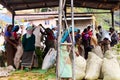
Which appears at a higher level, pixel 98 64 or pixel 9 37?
pixel 9 37

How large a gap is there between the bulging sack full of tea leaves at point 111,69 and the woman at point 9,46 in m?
3.34

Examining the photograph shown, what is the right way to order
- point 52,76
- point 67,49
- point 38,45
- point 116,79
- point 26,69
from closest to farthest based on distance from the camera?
point 116,79, point 67,49, point 52,76, point 26,69, point 38,45

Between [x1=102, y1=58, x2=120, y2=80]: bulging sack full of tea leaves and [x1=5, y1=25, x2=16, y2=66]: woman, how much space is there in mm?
3343

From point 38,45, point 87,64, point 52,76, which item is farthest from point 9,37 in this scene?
point 87,64

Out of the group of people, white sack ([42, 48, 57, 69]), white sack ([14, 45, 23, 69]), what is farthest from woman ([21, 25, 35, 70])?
white sack ([42, 48, 57, 69])

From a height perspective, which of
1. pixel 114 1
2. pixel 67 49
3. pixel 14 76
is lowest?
pixel 14 76

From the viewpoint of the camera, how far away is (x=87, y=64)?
7727 mm

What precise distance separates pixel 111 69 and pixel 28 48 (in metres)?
3.05

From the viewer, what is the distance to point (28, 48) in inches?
363

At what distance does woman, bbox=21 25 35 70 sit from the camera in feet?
30.0

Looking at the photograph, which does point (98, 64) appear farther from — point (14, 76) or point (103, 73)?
point (14, 76)

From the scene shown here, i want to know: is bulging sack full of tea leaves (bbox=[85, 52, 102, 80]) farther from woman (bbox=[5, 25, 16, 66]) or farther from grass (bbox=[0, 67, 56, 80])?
woman (bbox=[5, 25, 16, 66])

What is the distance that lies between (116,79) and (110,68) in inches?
14.5

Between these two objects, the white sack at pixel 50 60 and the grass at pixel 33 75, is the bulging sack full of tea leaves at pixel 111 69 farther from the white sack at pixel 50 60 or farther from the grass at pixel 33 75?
the white sack at pixel 50 60
